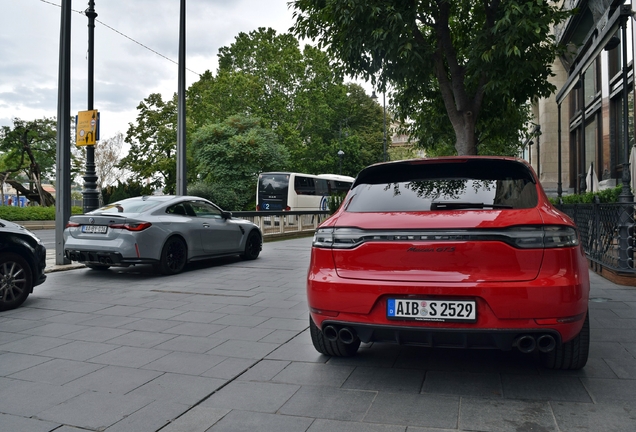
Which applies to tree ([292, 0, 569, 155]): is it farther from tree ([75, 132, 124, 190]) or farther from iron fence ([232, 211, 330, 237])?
tree ([75, 132, 124, 190])

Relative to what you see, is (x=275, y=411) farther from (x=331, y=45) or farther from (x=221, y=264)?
(x=331, y=45)

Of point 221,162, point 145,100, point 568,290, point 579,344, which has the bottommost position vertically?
point 579,344

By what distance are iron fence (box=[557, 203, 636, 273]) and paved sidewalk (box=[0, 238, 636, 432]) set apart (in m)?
1.58

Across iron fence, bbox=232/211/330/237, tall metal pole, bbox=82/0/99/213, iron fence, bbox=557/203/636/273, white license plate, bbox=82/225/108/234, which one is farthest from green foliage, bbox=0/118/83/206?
iron fence, bbox=557/203/636/273

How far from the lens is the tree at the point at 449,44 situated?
12062mm

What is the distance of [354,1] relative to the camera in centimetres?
1199

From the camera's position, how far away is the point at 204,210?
11.2m

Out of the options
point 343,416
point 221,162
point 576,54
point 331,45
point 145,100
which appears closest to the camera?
point 343,416

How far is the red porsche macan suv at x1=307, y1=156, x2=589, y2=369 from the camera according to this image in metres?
3.56

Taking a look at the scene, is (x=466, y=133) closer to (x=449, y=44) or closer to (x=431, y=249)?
(x=449, y=44)

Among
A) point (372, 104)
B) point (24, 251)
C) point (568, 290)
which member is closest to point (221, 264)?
point (24, 251)

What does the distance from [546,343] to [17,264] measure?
6156mm

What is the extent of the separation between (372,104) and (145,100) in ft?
80.3

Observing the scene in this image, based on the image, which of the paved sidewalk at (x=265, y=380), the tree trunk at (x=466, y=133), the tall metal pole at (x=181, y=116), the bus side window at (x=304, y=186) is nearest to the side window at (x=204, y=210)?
the tall metal pole at (x=181, y=116)
